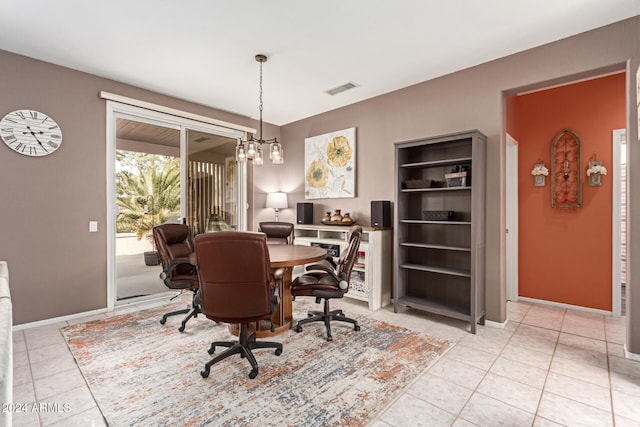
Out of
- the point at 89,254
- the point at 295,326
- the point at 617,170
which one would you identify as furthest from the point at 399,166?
the point at 89,254

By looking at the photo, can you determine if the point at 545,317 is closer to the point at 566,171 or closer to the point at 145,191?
the point at 566,171

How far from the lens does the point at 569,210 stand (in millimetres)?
3764

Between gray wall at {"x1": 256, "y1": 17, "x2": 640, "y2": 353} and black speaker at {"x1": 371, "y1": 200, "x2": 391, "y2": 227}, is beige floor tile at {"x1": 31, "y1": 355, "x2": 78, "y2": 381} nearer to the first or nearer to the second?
black speaker at {"x1": 371, "y1": 200, "x2": 391, "y2": 227}

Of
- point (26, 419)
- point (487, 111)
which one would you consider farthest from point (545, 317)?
point (26, 419)

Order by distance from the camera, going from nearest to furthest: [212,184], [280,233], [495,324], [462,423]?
[462,423] → [495,324] → [280,233] → [212,184]

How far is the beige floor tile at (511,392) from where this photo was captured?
1953 mm

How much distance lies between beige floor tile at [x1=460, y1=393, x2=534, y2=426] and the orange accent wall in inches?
104

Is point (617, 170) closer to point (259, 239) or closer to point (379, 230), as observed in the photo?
point (379, 230)

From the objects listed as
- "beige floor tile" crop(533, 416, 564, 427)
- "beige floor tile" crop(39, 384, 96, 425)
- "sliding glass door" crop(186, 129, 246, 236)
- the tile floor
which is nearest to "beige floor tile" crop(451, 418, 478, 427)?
the tile floor

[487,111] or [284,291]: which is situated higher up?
[487,111]

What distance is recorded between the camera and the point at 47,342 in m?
2.84

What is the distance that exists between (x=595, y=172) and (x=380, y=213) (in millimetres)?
2435

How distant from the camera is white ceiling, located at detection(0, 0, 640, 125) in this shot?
2432 millimetres

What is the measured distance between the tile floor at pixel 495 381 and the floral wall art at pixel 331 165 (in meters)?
2.19
